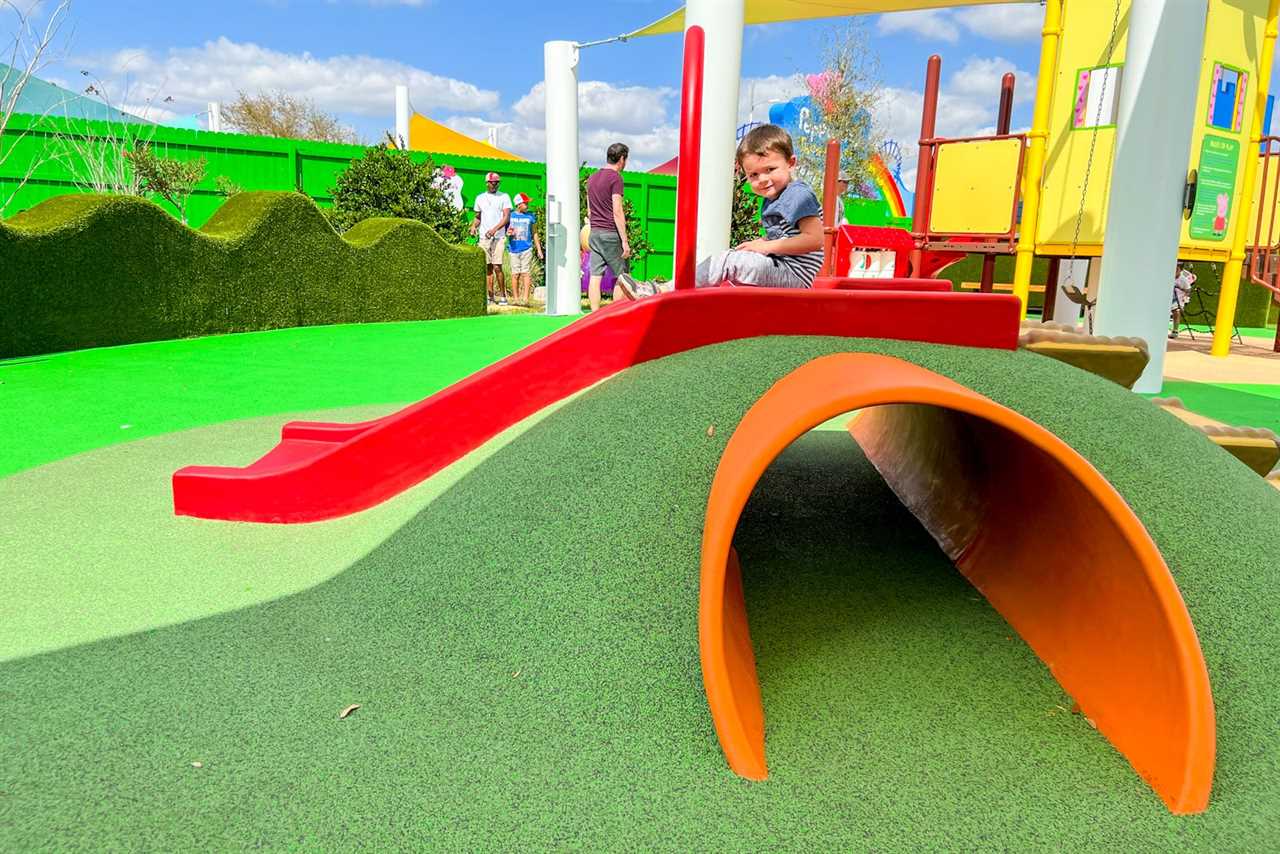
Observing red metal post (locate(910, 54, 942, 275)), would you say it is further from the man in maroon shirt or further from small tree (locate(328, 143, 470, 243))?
small tree (locate(328, 143, 470, 243))

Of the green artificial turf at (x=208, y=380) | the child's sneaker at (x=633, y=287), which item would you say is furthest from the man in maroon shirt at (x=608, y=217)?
the child's sneaker at (x=633, y=287)

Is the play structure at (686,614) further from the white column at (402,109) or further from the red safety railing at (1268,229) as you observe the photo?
the white column at (402,109)

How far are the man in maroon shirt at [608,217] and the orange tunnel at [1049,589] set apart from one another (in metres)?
5.98

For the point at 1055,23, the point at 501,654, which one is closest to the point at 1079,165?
the point at 1055,23

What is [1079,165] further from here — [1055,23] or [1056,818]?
[1056,818]

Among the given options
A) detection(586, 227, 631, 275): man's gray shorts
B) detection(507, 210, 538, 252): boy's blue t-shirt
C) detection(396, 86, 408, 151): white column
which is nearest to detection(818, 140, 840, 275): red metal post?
detection(586, 227, 631, 275): man's gray shorts

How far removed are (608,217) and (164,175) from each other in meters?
8.03

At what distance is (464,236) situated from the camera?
1457cm

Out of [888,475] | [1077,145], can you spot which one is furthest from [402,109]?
[888,475]

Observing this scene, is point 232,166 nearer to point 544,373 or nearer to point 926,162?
point 926,162

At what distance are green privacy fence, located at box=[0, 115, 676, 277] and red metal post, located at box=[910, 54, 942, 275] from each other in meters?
5.56

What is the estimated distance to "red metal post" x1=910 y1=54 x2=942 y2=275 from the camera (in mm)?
10055

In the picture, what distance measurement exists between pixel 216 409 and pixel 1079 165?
328 inches

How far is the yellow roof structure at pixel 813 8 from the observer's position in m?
11.9
